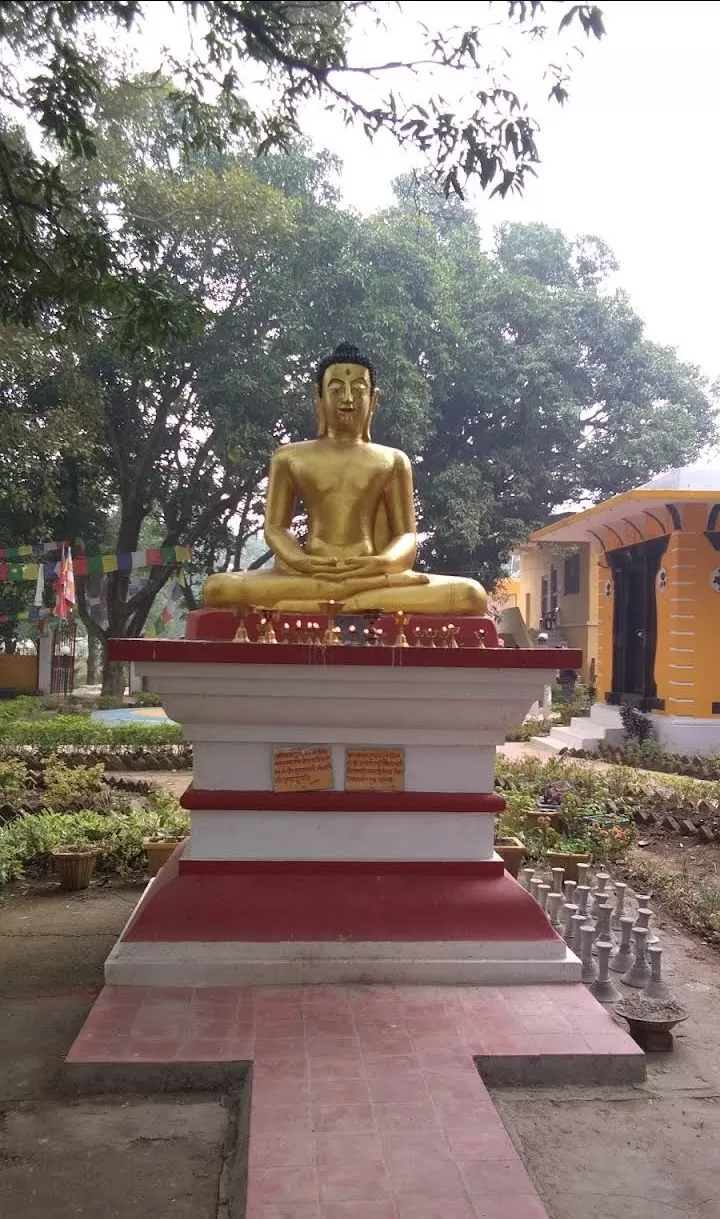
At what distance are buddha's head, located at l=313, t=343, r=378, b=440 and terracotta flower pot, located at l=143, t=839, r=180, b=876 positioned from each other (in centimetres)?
316

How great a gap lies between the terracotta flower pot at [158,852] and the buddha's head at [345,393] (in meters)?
3.16

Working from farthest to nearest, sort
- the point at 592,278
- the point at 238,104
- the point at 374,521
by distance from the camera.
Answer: the point at 592,278 → the point at 374,521 → the point at 238,104

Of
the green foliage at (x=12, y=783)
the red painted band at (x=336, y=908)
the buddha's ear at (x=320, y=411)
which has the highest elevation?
the buddha's ear at (x=320, y=411)

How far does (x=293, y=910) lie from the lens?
188 inches

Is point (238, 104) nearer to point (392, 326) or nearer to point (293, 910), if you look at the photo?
point (293, 910)

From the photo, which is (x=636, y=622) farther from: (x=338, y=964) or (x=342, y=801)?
(x=338, y=964)

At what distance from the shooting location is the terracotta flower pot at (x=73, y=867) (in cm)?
691

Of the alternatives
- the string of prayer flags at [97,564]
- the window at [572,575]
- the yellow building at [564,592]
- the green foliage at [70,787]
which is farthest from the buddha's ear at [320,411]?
the window at [572,575]

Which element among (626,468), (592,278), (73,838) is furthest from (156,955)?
(592,278)

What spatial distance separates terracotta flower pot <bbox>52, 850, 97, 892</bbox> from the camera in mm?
6910

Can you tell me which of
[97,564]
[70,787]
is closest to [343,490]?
[70,787]

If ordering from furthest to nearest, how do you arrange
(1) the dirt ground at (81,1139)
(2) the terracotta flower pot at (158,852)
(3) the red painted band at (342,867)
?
(2) the terracotta flower pot at (158,852), (3) the red painted band at (342,867), (1) the dirt ground at (81,1139)

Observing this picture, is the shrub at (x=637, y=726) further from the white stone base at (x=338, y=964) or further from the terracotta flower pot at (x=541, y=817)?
the white stone base at (x=338, y=964)

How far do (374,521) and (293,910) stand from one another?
2848 mm
